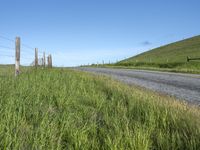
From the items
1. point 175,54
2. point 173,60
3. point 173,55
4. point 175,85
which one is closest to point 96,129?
point 175,85

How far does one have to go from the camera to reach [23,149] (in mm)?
3598

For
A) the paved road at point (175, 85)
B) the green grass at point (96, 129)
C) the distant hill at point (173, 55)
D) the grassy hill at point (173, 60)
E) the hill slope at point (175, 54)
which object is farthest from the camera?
the hill slope at point (175, 54)

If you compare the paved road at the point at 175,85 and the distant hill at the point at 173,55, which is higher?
the distant hill at the point at 173,55

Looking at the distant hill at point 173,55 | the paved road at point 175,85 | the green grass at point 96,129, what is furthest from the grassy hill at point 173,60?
the green grass at point 96,129

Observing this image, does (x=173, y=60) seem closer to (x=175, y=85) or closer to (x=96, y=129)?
(x=175, y=85)

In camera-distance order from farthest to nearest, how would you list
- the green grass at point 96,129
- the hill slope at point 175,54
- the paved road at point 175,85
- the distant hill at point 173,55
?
the hill slope at point 175,54 → the distant hill at point 173,55 → the paved road at point 175,85 → the green grass at point 96,129

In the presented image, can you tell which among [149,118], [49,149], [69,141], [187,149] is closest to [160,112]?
[149,118]

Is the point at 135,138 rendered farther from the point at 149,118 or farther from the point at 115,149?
the point at 149,118

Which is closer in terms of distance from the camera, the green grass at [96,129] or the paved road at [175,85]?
the green grass at [96,129]

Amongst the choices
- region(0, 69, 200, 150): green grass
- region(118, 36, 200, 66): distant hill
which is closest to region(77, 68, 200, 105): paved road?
region(0, 69, 200, 150): green grass

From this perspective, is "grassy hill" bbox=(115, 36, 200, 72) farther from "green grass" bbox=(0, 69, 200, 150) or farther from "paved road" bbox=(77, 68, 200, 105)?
"green grass" bbox=(0, 69, 200, 150)

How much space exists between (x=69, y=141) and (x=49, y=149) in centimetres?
63

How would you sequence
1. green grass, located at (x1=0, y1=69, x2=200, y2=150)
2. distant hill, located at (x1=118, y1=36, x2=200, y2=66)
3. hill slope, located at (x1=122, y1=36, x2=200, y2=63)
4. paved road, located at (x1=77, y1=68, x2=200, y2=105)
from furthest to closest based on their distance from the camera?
hill slope, located at (x1=122, y1=36, x2=200, y2=63)
distant hill, located at (x1=118, y1=36, x2=200, y2=66)
paved road, located at (x1=77, y1=68, x2=200, y2=105)
green grass, located at (x1=0, y1=69, x2=200, y2=150)

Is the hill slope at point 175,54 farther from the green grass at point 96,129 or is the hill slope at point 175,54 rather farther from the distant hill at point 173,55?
the green grass at point 96,129
